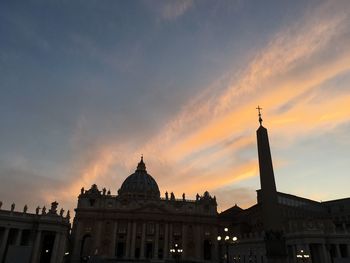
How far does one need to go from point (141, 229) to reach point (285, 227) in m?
37.2

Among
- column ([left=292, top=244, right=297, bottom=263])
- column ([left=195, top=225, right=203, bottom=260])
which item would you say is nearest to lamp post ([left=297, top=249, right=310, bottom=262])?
column ([left=292, top=244, right=297, bottom=263])

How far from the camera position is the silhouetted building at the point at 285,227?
23656 millimetres

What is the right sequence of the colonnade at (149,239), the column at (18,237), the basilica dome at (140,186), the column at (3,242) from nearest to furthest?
1. the column at (3,242)
2. the column at (18,237)
3. the colonnade at (149,239)
4. the basilica dome at (140,186)

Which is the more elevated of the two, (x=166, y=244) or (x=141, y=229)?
(x=141, y=229)

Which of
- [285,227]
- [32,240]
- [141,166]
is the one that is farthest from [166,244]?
[141,166]

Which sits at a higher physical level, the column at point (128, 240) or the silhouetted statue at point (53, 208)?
the silhouetted statue at point (53, 208)

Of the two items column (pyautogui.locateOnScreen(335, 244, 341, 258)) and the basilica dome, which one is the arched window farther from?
column (pyautogui.locateOnScreen(335, 244, 341, 258))

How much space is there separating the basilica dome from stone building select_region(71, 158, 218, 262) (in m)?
18.6

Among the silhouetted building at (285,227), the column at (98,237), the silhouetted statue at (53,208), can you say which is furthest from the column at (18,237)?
the silhouetted building at (285,227)

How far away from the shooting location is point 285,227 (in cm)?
7125

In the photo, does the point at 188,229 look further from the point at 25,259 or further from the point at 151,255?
the point at 25,259

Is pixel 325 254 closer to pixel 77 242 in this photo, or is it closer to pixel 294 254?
pixel 294 254

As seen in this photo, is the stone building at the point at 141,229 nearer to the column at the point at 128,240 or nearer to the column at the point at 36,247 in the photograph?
the column at the point at 128,240

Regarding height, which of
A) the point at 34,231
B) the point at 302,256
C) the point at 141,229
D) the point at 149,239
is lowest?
the point at 302,256
